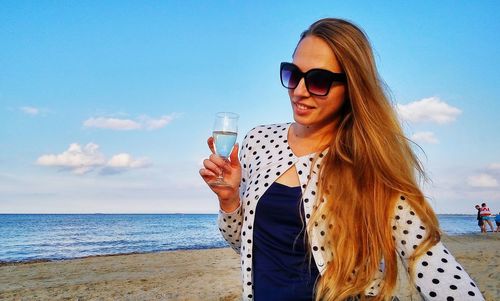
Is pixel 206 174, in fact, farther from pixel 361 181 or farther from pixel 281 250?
pixel 361 181

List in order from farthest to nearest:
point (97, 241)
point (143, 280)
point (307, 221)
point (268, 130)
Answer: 1. point (97, 241)
2. point (143, 280)
3. point (268, 130)
4. point (307, 221)

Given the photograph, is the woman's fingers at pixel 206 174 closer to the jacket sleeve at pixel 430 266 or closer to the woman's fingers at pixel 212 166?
the woman's fingers at pixel 212 166

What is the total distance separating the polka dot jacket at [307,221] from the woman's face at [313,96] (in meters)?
0.25

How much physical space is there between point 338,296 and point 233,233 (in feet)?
2.48

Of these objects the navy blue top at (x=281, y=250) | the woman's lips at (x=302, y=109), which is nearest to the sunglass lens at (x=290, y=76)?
the woman's lips at (x=302, y=109)

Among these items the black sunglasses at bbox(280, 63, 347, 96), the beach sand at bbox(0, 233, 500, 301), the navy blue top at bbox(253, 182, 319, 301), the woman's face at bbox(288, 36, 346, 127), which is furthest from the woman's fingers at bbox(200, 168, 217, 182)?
the beach sand at bbox(0, 233, 500, 301)

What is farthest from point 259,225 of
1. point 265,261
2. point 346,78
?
point 346,78

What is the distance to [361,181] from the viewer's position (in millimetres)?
2139

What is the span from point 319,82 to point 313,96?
84 millimetres

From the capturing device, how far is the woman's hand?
2.14 meters

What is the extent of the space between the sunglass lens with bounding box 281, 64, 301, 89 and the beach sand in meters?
5.87

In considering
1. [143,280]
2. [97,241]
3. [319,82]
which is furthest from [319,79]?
[97,241]

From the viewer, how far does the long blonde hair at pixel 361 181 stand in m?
1.92

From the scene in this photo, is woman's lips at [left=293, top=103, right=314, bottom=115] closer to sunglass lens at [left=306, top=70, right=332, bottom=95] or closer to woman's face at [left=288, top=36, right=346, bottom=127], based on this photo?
woman's face at [left=288, top=36, right=346, bottom=127]
